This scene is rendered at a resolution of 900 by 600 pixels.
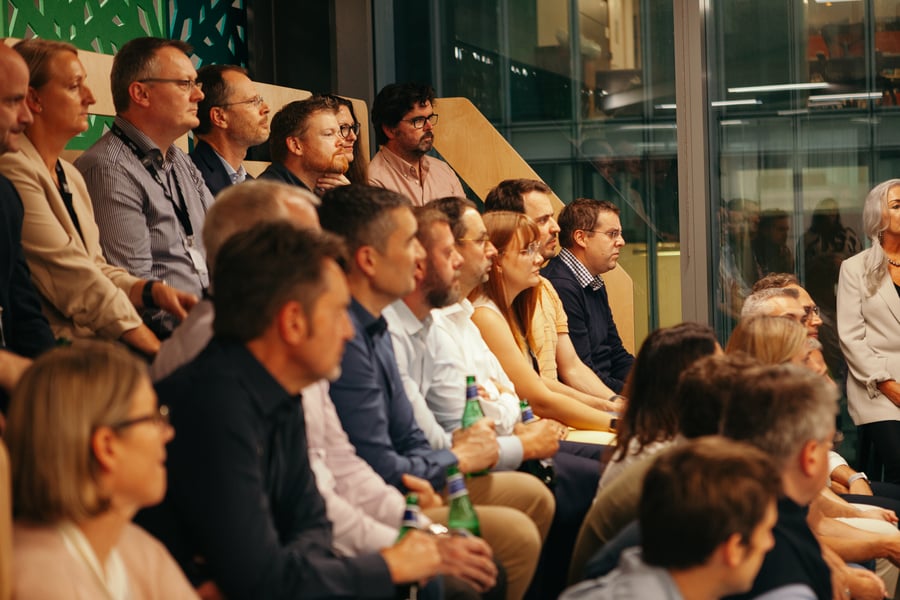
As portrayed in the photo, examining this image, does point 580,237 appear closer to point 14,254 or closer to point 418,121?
point 418,121

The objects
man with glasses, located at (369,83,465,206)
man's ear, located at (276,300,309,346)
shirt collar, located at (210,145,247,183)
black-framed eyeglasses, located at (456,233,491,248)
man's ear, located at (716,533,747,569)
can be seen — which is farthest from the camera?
man with glasses, located at (369,83,465,206)

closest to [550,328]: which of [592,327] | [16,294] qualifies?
[592,327]

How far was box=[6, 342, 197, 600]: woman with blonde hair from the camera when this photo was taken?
1586 mm

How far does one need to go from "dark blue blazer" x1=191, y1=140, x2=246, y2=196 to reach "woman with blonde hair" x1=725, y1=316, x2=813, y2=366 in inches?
85.5

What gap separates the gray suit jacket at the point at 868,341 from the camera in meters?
5.10

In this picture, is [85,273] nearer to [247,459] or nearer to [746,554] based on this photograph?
[247,459]

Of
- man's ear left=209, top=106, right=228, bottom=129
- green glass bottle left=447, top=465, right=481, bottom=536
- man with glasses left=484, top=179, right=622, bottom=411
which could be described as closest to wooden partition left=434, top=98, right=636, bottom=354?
man with glasses left=484, top=179, right=622, bottom=411

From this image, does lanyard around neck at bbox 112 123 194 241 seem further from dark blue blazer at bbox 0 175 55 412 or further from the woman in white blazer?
the woman in white blazer

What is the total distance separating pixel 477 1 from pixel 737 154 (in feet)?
5.58

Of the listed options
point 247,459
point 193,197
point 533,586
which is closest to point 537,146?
point 193,197

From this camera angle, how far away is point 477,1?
6.48 metres

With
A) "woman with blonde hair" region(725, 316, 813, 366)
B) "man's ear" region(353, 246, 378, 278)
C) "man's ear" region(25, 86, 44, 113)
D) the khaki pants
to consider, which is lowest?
the khaki pants

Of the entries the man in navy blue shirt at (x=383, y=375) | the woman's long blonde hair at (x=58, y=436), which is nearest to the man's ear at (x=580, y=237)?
the man in navy blue shirt at (x=383, y=375)

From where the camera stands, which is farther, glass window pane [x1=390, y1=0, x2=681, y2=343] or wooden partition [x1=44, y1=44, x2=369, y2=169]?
glass window pane [x1=390, y1=0, x2=681, y2=343]
